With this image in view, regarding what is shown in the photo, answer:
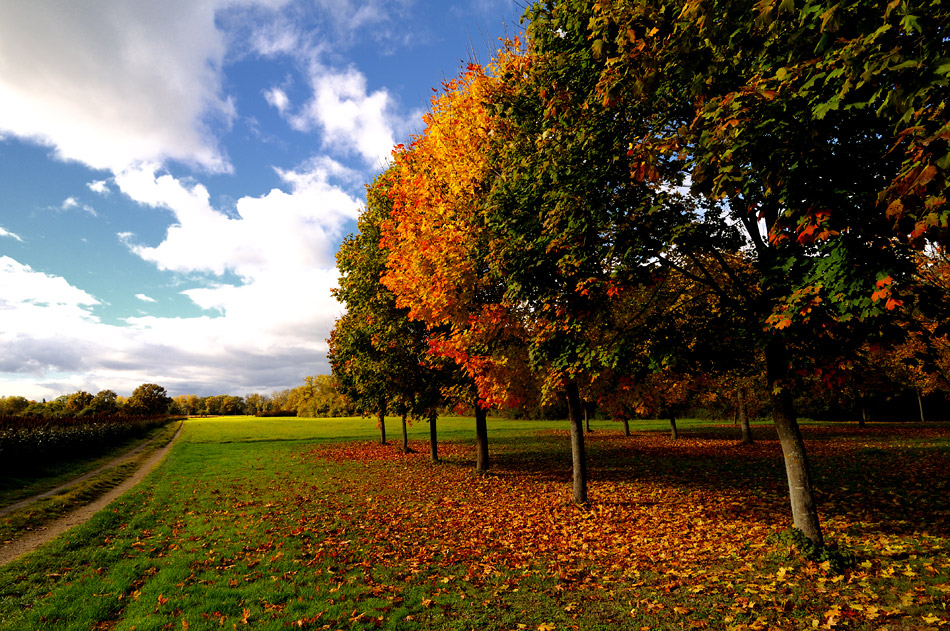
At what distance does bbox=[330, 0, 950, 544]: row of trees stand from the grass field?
1.79 m

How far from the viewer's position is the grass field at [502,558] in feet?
20.7

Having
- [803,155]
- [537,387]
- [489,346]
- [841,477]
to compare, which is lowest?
[841,477]

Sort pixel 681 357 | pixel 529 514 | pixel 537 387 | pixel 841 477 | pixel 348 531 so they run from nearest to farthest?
pixel 681 357, pixel 348 531, pixel 529 514, pixel 537 387, pixel 841 477

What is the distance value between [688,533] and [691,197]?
7603 mm

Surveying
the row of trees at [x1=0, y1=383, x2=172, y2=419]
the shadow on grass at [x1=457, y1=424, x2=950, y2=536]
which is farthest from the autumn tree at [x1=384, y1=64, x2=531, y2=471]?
the row of trees at [x1=0, y1=383, x2=172, y2=419]

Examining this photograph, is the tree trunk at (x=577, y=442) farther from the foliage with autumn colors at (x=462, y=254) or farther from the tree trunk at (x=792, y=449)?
the tree trunk at (x=792, y=449)

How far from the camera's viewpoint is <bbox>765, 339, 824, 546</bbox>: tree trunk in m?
8.05

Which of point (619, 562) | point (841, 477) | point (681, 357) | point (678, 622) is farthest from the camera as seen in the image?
point (841, 477)

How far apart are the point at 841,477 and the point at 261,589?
60.7ft

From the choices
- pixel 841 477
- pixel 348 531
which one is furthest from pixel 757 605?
pixel 841 477

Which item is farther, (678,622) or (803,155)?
(678,622)

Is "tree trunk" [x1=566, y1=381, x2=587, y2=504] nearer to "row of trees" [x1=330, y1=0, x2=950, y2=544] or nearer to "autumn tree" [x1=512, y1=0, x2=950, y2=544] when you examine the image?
"row of trees" [x1=330, y1=0, x2=950, y2=544]

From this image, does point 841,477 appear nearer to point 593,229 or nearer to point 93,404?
point 593,229

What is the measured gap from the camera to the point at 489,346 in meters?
13.0
